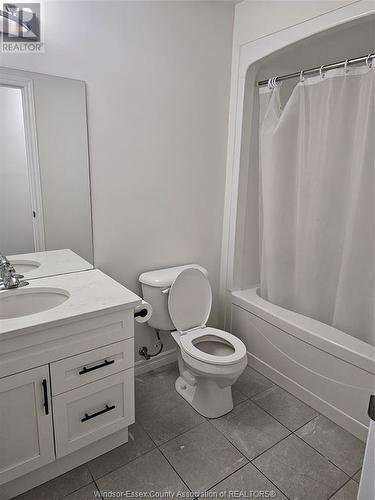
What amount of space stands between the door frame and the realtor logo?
0.13 metres

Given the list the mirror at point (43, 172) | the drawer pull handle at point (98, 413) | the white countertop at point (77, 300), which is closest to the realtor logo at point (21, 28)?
the mirror at point (43, 172)

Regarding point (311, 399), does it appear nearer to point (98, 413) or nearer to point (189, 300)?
point (189, 300)

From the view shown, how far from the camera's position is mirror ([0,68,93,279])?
1558 mm

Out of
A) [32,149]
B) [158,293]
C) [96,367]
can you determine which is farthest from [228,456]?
[32,149]

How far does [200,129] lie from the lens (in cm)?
220

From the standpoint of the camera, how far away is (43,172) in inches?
65.6

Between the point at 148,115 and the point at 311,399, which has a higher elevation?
the point at 148,115

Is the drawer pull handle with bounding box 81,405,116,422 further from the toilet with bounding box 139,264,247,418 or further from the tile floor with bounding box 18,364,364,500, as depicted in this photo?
the toilet with bounding box 139,264,247,418

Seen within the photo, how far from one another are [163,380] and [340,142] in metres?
1.93

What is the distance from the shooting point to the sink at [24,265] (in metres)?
1.67

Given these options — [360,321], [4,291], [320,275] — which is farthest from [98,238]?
[360,321]

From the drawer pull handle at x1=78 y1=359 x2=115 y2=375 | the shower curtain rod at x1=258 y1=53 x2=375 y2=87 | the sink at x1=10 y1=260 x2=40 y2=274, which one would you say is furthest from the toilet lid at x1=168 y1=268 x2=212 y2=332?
the shower curtain rod at x1=258 y1=53 x2=375 y2=87

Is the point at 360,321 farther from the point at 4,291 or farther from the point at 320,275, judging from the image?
the point at 4,291

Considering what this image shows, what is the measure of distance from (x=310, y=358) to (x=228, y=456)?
2.48 ft
